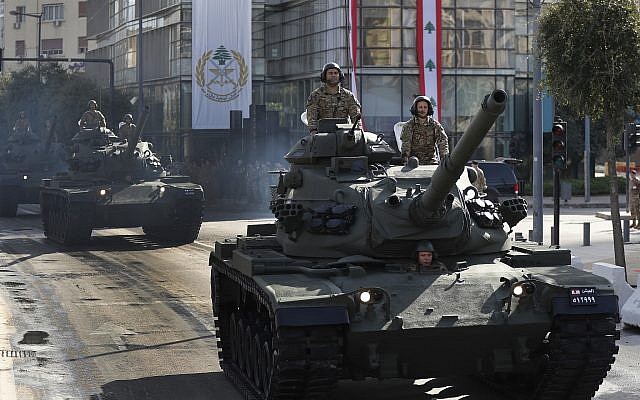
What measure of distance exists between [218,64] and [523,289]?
4061cm

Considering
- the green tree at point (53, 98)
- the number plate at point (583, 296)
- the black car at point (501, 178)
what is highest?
the green tree at point (53, 98)

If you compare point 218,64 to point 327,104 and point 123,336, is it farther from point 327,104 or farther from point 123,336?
point 327,104

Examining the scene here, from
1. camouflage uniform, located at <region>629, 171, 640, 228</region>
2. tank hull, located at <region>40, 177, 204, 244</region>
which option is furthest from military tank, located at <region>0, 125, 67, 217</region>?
camouflage uniform, located at <region>629, 171, 640, 228</region>

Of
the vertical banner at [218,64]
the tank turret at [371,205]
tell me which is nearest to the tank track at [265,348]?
the tank turret at [371,205]

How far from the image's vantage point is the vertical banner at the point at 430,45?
4934 centimetres

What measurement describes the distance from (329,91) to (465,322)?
3.90 metres

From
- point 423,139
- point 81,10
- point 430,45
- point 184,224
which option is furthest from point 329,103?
point 81,10

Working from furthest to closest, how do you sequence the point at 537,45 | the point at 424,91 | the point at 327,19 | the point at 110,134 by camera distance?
the point at 327,19 → the point at 424,91 → the point at 110,134 → the point at 537,45

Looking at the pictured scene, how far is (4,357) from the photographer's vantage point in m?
14.0

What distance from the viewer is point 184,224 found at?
2739 centimetres

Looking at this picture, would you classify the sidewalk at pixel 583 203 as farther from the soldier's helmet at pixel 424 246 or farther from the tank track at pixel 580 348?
the tank track at pixel 580 348

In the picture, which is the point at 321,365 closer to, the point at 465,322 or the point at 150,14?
the point at 465,322

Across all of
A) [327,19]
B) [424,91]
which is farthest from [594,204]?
[327,19]

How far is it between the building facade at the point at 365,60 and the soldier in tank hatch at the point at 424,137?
1309 inches
